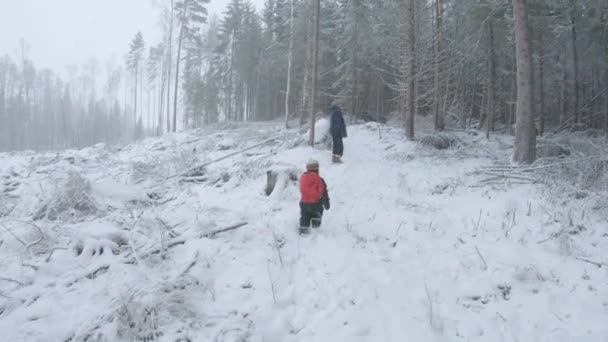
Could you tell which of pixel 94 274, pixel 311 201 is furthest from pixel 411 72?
pixel 94 274

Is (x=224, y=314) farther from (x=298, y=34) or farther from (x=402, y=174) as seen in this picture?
(x=298, y=34)

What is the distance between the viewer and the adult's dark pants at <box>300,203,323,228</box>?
6.07 metres

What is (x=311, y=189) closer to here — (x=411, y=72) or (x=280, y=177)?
(x=280, y=177)

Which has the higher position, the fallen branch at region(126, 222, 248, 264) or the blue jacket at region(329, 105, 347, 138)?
the blue jacket at region(329, 105, 347, 138)

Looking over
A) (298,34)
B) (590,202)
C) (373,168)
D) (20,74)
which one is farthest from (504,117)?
(20,74)

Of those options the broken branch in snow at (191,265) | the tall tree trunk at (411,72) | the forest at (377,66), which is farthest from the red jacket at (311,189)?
the tall tree trunk at (411,72)

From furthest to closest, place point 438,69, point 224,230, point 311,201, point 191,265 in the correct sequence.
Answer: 1. point 438,69
2. point 311,201
3. point 224,230
4. point 191,265

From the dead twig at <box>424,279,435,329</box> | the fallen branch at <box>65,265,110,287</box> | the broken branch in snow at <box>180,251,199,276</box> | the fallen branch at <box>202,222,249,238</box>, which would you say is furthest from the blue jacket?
the fallen branch at <box>65,265,110,287</box>

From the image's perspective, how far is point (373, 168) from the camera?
1016cm

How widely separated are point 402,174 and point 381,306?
19.5 feet

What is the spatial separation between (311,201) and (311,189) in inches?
8.9

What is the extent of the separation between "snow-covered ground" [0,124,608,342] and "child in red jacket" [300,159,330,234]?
0.22 metres

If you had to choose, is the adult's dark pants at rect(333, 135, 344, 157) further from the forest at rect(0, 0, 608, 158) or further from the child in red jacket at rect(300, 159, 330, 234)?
the child in red jacket at rect(300, 159, 330, 234)

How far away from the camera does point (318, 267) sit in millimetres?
4793
